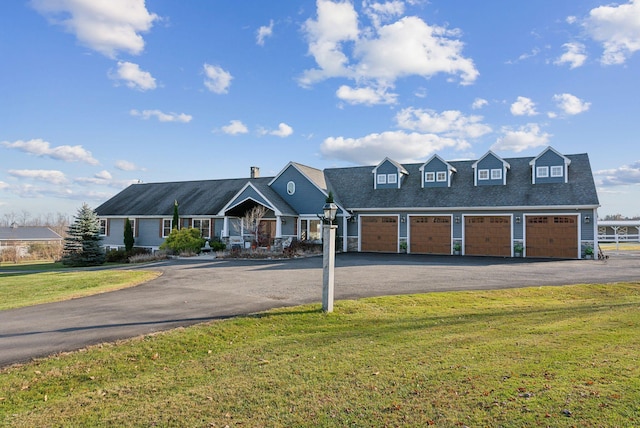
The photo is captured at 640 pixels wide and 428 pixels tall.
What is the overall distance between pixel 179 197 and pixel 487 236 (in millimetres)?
23598

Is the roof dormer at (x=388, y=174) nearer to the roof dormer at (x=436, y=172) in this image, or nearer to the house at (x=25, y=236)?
the roof dormer at (x=436, y=172)

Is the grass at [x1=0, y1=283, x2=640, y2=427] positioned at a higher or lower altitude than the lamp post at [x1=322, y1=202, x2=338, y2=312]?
lower

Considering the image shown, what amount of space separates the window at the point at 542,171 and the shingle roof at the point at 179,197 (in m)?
15.9

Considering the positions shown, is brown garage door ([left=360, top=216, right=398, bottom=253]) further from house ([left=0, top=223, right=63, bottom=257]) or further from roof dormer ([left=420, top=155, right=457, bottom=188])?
house ([left=0, top=223, right=63, bottom=257])

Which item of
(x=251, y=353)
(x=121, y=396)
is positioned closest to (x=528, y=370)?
(x=251, y=353)

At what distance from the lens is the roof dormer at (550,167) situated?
2393 centimetres

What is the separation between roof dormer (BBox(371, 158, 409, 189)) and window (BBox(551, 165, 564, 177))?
941cm

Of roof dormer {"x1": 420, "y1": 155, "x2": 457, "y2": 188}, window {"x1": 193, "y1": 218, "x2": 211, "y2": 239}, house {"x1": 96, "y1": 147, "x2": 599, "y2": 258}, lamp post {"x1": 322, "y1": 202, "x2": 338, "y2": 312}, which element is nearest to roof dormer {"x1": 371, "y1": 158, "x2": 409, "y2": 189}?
house {"x1": 96, "y1": 147, "x2": 599, "y2": 258}

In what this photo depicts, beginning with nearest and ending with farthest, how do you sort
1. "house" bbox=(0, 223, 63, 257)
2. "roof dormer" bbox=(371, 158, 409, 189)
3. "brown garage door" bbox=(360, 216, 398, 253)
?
"brown garage door" bbox=(360, 216, 398, 253) → "roof dormer" bbox=(371, 158, 409, 189) → "house" bbox=(0, 223, 63, 257)

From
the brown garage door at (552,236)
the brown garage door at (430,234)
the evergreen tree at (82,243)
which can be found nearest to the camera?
the brown garage door at (552,236)

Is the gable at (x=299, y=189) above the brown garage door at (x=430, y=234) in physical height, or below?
above

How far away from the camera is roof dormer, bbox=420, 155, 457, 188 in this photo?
27219 millimetres

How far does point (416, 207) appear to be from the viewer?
26016 mm

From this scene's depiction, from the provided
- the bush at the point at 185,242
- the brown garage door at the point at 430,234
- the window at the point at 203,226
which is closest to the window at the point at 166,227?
the window at the point at 203,226
